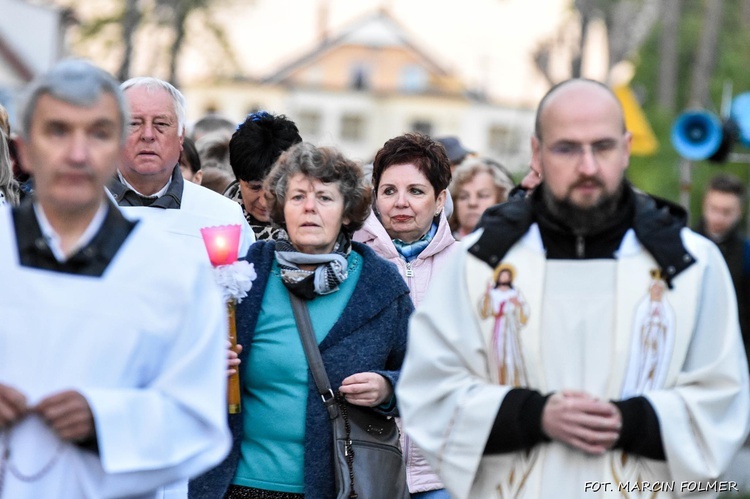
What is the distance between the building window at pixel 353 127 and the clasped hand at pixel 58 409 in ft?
292

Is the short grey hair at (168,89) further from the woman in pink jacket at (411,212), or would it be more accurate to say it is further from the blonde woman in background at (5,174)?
the woman in pink jacket at (411,212)

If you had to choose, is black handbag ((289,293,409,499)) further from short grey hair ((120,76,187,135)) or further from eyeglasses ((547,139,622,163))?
eyeglasses ((547,139,622,163))

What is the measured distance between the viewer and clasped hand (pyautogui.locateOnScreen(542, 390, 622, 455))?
424 cm

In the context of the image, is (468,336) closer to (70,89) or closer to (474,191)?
(70,89)

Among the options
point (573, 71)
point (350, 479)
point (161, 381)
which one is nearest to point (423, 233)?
point (350, 479)

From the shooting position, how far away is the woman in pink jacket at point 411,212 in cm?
684

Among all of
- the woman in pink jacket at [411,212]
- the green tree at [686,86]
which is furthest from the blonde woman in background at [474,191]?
the green tree at [686,86]

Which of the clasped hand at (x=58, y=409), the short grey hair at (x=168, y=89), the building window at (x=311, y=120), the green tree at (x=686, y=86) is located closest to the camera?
the clasped hand at (x=58, y=409)

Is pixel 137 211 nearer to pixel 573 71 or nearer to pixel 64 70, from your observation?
pixel 64 70

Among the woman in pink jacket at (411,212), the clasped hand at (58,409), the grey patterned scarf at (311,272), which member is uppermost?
the woman in pink jacket at (411,212)

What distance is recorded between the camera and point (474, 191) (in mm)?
8594

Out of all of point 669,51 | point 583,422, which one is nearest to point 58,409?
point 583,422

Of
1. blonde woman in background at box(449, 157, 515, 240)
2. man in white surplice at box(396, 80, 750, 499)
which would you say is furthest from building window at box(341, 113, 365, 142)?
man in white surplice at box(396, 80, 750, 499)

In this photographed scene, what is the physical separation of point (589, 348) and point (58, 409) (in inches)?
60.6
